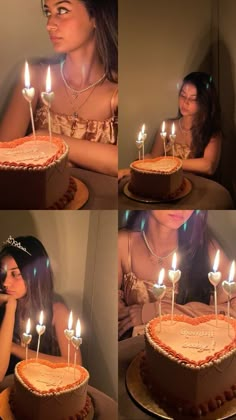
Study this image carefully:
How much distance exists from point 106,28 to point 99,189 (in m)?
0.36

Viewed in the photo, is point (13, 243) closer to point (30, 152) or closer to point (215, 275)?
point (30, 152)

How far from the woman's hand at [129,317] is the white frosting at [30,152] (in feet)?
1.29

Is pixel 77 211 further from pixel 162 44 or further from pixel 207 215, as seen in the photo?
pixel 162 44

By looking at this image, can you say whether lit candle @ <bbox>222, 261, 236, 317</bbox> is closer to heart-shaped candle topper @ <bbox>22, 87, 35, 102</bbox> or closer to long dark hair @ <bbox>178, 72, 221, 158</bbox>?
long dark hair @ <bbox>178, 72, 221, 158</bbox>

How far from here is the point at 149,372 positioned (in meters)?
1.12

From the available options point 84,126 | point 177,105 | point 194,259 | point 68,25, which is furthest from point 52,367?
point 68,25

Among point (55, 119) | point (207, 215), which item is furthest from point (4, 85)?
point (207, 215)

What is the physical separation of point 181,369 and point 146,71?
0.65 metres

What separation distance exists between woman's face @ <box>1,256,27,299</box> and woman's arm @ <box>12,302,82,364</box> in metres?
0.08

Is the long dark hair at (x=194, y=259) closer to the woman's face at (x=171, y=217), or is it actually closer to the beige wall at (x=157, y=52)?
the woman's face at (x=171, y=217)

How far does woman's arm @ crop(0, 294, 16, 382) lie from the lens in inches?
45.3

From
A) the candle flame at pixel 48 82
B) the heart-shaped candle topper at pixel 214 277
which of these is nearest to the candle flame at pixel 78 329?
the heart-shaped candle topper at pixel 214 277

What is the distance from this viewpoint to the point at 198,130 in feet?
3.91

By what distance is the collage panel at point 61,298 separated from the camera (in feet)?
3.74
